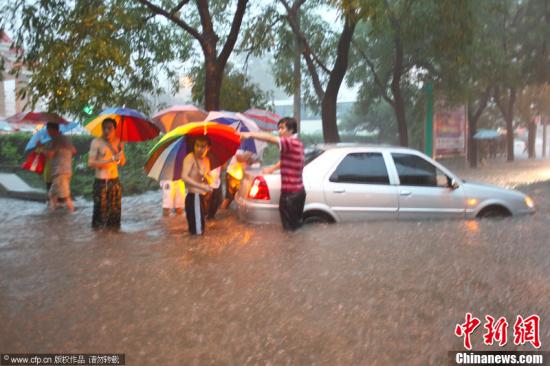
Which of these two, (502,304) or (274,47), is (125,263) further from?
(274,47)

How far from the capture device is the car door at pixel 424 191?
8.35 meters

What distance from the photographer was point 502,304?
5.14 meters

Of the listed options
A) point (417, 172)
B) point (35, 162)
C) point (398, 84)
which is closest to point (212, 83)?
point (35, 162)

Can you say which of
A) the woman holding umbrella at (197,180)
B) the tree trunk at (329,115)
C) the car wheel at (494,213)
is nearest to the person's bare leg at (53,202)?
the woman holding umbrella at (197,180)

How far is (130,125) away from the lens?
959 cm

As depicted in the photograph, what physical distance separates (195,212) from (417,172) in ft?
10.5

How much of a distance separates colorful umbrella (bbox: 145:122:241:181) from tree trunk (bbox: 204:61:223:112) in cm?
304

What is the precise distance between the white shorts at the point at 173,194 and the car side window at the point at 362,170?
3666mm

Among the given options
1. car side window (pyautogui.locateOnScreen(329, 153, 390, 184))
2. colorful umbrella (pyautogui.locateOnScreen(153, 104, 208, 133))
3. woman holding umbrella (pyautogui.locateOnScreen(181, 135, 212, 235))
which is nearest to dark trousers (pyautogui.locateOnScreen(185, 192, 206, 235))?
woman holding umbrella (pyautogui.locateOnScreen(181, 135, 212, 235))

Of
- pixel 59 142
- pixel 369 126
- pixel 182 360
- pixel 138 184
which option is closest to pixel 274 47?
pixel 138 184

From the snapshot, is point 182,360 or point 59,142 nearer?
point 182,360

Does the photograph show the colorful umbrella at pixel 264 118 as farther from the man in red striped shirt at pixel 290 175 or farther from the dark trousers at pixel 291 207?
the dark trousers at pixel 291 207

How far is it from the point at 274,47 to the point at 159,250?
963 cm

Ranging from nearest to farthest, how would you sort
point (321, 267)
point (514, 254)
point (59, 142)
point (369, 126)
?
point (321, 267)
point (514, 254)
point (59, 142)
point (369, 126)
